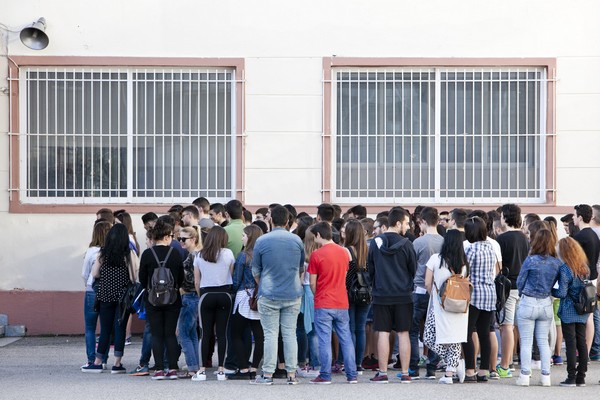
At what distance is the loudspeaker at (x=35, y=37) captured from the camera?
56.5ft

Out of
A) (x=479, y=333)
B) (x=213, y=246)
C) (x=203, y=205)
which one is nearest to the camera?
(x=479, y=333)

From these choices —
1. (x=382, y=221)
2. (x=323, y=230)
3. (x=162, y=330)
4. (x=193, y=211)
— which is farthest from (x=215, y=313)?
(x=382, y=221)

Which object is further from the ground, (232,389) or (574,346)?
(574,346)

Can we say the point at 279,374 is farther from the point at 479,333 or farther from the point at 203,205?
the point at 203,205

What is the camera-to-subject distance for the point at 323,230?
12.6 meters

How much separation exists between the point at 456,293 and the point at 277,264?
A: 186cm

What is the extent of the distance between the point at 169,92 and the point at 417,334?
252 inches

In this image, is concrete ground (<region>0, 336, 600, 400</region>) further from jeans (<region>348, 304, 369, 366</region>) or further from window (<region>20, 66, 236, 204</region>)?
window (<region>20, 66, 236, 204</region>)

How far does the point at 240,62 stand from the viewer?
1756cm

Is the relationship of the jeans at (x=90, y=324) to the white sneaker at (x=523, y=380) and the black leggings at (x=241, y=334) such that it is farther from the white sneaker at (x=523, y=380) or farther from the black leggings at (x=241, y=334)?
the white sneaker at (x=523, y=380)

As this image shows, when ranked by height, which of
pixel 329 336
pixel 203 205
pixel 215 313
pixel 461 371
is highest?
pixel 203 205

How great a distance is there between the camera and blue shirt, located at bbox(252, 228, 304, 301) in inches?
487

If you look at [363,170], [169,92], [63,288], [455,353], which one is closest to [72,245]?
[63,288]

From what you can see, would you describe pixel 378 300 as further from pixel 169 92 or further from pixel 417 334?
pixel 169 92
